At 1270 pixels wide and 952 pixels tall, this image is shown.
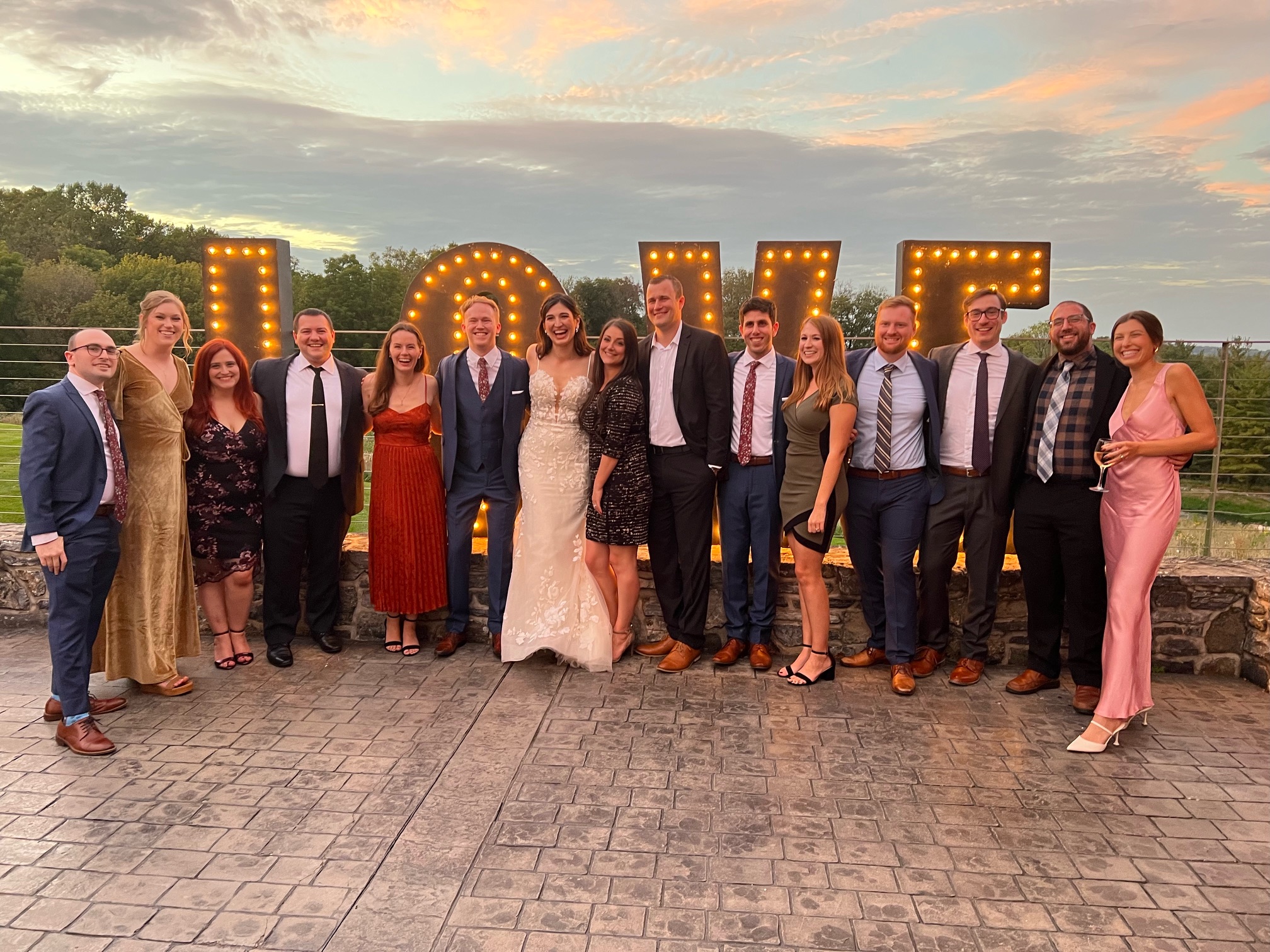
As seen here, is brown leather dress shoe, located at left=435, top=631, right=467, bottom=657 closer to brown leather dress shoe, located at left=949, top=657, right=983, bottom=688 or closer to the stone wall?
the stone wall

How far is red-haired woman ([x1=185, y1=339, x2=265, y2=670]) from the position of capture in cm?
489

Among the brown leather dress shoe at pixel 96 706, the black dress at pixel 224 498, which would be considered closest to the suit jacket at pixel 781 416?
the black dress at pixel 224 498

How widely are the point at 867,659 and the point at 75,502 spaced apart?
428cm

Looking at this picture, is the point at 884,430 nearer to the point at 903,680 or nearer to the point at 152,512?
the point at 903,680

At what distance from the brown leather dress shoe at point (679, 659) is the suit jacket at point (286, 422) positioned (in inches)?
83.5

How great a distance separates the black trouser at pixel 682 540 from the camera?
4930mm

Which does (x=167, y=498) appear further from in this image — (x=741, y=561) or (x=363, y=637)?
(x=741, y=561)

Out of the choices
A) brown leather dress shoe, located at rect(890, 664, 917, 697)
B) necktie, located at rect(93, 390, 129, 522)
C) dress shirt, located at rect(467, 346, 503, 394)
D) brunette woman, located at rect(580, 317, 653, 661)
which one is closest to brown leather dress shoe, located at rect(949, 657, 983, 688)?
brown leather dress shoe, located at rect(890, 664, 917, 697)

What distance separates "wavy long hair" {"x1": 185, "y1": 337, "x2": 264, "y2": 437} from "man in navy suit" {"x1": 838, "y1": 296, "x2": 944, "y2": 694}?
3483 mm

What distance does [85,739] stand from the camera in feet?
13.2

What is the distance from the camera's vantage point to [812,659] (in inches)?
193

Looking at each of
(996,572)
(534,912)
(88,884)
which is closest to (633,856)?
(534,912)

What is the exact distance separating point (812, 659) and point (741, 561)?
0.69 metres

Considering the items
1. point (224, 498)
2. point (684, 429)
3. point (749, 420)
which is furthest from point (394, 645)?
point (749, 420)
